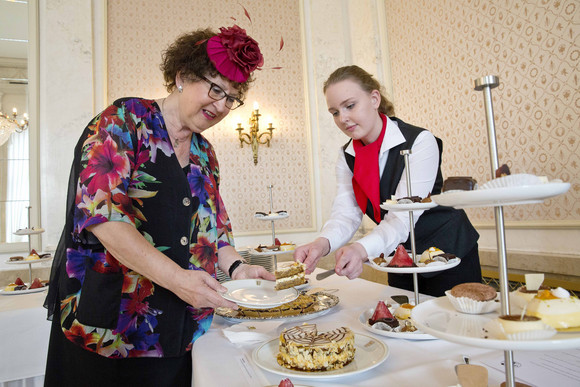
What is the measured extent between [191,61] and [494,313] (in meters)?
1.34

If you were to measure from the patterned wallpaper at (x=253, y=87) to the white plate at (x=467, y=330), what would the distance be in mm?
4572

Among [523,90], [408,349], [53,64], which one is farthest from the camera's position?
[53,64]

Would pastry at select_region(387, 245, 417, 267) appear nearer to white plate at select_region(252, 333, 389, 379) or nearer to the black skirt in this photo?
white plate at select_region(252, 333, 389, 379)

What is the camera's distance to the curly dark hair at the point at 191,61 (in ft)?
5.06

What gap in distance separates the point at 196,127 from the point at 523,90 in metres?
2.74

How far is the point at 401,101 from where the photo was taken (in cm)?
472

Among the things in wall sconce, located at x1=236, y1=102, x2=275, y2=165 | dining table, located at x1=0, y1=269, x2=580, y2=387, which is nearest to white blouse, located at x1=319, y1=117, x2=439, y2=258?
dining table, located at x1=0, y1=269, x2=580, y2=387

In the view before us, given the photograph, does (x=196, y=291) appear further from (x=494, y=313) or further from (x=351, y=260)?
(x=494, y=313)

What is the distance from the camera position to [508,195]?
592mm

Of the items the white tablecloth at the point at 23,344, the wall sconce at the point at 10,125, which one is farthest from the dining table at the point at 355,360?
the wall sconce at the point at 10,125

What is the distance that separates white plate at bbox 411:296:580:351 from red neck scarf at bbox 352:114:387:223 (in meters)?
1.17

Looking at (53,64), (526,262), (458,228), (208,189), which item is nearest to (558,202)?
(526,262)

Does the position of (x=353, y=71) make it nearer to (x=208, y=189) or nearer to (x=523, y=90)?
(x=208, y=189)

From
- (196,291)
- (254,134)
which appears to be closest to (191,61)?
(196,291)
